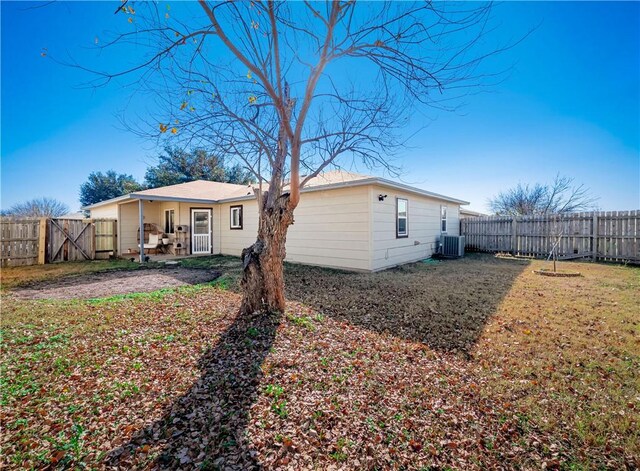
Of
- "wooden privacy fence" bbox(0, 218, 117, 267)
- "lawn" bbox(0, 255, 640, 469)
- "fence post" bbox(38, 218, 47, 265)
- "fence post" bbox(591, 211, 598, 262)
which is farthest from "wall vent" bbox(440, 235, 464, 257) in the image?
"fence post" bbox(38, 218, 47, 265)

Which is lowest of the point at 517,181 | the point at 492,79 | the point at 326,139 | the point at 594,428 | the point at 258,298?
the point at 594,428

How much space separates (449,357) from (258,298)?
8.78 feet

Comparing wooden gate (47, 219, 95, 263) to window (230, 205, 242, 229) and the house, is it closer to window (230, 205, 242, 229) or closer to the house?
the house

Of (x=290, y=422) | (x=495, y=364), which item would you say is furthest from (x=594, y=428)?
(x=290, y=422)

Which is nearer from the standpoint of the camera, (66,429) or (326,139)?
(66,429)

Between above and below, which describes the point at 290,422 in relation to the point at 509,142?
below

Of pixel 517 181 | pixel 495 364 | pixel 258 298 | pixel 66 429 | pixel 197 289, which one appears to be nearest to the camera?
pixel 66 429

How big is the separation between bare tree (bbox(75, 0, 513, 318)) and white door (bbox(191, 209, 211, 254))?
964 cm

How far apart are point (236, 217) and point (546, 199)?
78.4 ft

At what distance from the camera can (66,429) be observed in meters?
2.01

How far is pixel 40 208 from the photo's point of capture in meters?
27.9

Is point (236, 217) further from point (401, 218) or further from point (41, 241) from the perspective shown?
point (401, 218)

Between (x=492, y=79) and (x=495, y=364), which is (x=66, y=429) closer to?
(x=495, y=364)

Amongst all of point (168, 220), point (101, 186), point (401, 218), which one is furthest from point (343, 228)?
point (101, 186)
